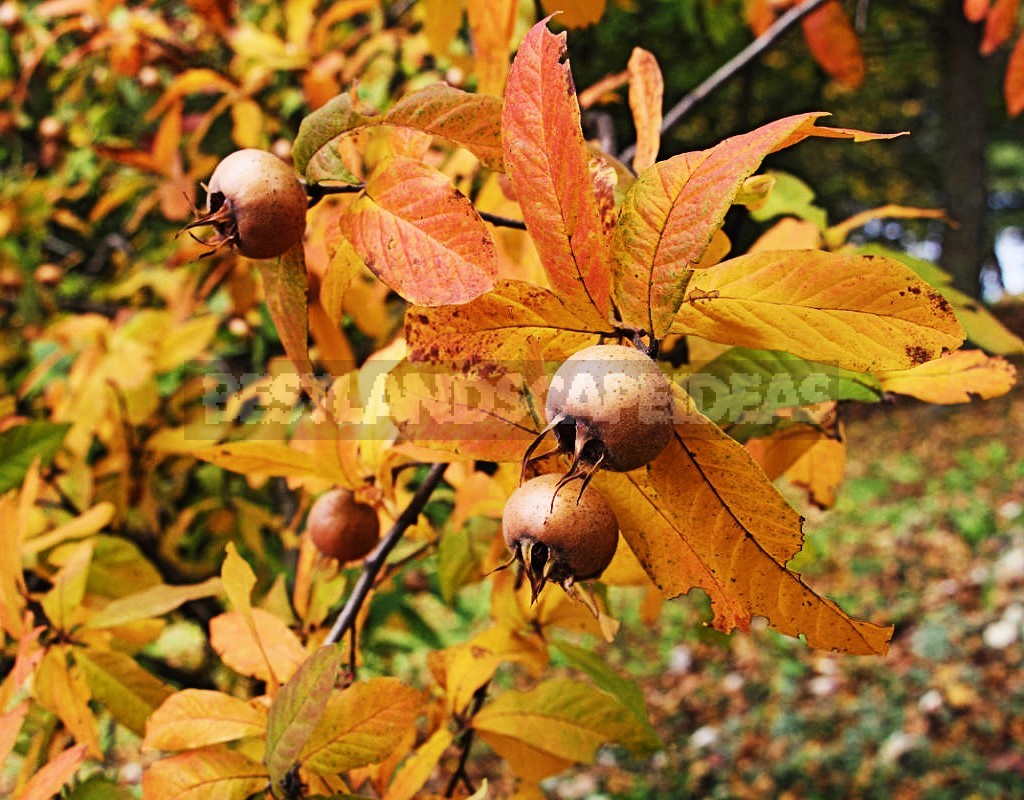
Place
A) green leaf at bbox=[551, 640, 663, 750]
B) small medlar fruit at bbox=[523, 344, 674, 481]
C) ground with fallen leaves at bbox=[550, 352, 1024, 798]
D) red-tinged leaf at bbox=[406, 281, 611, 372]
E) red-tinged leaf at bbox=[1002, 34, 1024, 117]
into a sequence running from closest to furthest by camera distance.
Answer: small medlar fruit at bbox=[523, 344, 674, 481]
red-tinged leaf at bbox=[406, 281, 611, 372]
green leaf at bbox=[551, 640, 663, 750]
red-tinged leaf at bbox=[1002, 34, 1024, 117]
ground with fallen leaves at bbox=[550, 352, 1024, 798]

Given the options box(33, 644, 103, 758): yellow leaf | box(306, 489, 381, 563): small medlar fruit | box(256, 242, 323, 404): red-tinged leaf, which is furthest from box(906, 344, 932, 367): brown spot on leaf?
box(33, 644, 103, 758): yellow leaf

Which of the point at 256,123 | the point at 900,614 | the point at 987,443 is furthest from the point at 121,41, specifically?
the point at 987,443

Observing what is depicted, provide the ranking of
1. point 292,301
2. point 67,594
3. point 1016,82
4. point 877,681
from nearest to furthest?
point 292,301 → point 67,594 → point 1016,82 → point 877,681

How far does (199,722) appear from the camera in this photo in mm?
747

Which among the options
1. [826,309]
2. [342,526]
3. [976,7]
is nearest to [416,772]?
[342,526]

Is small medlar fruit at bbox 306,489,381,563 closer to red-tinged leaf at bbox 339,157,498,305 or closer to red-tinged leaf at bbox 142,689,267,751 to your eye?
red-tinged leaf at bbox 142,689,267,751

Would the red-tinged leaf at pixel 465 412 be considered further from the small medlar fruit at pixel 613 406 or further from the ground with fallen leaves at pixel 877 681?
the ground with fallen leaves at pixel 877 681

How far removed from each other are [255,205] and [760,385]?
37 cm

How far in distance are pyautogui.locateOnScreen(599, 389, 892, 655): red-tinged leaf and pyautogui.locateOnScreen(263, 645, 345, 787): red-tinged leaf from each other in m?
0.30

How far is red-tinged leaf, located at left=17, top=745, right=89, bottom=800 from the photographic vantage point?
71 centimetres

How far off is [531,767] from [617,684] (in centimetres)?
20

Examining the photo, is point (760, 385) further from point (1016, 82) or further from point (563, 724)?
point (1016, 82)

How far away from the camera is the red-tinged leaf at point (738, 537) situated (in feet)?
1.48

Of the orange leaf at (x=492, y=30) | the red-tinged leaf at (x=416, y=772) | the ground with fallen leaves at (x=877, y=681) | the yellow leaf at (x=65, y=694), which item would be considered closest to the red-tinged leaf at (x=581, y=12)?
the orange leaf at (x=492, y=30)
